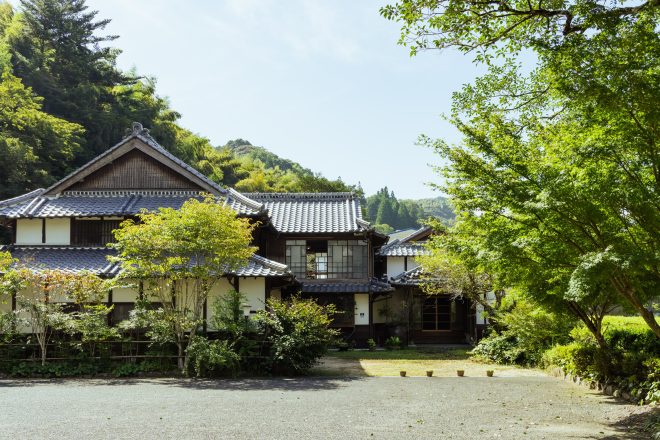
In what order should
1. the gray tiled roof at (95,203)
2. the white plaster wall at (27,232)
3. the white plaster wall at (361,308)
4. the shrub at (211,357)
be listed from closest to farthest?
the shrub at (211,357)
the gray tiled roof at (95,203)
the white plaster wall at (27,232)
the white plaster wall at (361,308)

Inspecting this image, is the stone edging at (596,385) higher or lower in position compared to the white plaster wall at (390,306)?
lower

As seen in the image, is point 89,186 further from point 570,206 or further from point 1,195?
point 570,206

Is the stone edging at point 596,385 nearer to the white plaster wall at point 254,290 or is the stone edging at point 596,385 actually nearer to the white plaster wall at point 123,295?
the white plaster wall at point 254,290

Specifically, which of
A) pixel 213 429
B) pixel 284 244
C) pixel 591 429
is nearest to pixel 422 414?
pixel 591 429

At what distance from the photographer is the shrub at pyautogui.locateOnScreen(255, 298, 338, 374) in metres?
14.9

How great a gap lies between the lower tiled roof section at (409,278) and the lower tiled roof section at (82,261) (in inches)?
350

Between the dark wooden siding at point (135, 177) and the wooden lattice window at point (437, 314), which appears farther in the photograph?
the wooden lattice window at point (437, 314)

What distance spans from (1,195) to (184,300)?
16324 mm

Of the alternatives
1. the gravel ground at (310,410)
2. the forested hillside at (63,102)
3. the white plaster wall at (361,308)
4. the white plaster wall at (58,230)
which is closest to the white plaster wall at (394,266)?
the white plaster wall at (361,308)

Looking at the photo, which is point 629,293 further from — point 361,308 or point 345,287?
point 361,308

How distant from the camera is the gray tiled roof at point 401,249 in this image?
27.1m

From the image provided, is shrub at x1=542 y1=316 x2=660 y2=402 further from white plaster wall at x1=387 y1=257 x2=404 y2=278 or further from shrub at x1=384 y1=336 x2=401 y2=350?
white plaster wall at x1=387 y1=257 x2=404 y2=278

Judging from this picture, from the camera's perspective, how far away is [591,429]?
878cm

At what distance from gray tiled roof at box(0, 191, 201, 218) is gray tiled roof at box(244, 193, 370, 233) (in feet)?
16.9
